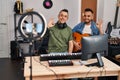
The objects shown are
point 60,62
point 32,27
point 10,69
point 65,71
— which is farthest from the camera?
point 10,69

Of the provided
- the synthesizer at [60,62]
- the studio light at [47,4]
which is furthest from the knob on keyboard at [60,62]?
the studio light at [47,4]

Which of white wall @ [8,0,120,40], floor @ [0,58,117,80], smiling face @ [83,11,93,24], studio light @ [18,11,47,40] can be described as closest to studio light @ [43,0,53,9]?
white wall @ [8,0,120,40]

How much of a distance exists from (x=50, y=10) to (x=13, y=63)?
1.70 metres

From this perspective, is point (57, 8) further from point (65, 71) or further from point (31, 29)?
point (31, 29)

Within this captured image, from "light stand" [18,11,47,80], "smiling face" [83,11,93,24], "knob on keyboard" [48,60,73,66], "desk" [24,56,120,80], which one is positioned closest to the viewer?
"light stand" [18,11,47,80]

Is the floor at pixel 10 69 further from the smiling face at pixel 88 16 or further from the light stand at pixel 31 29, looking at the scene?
the light stand at pixel 31 29

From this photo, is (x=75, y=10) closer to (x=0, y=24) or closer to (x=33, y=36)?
(x=0, y=24)

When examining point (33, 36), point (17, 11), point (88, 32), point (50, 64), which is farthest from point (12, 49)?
point (33, 36)

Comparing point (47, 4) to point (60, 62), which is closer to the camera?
point (60, 62)

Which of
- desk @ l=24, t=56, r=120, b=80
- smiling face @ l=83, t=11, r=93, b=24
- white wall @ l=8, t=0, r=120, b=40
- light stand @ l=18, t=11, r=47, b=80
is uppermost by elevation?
white wall @ l=8, t=0, r=120, b=40

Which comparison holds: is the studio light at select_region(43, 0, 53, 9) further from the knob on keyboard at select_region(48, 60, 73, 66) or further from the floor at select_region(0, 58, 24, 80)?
the knob on keyboard at select_region(48, 60, 73, 66)

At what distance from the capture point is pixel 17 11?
5164mm

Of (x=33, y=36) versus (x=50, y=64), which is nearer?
(x=33, y=36)

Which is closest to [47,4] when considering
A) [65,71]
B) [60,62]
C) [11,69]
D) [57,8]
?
[57,8]
